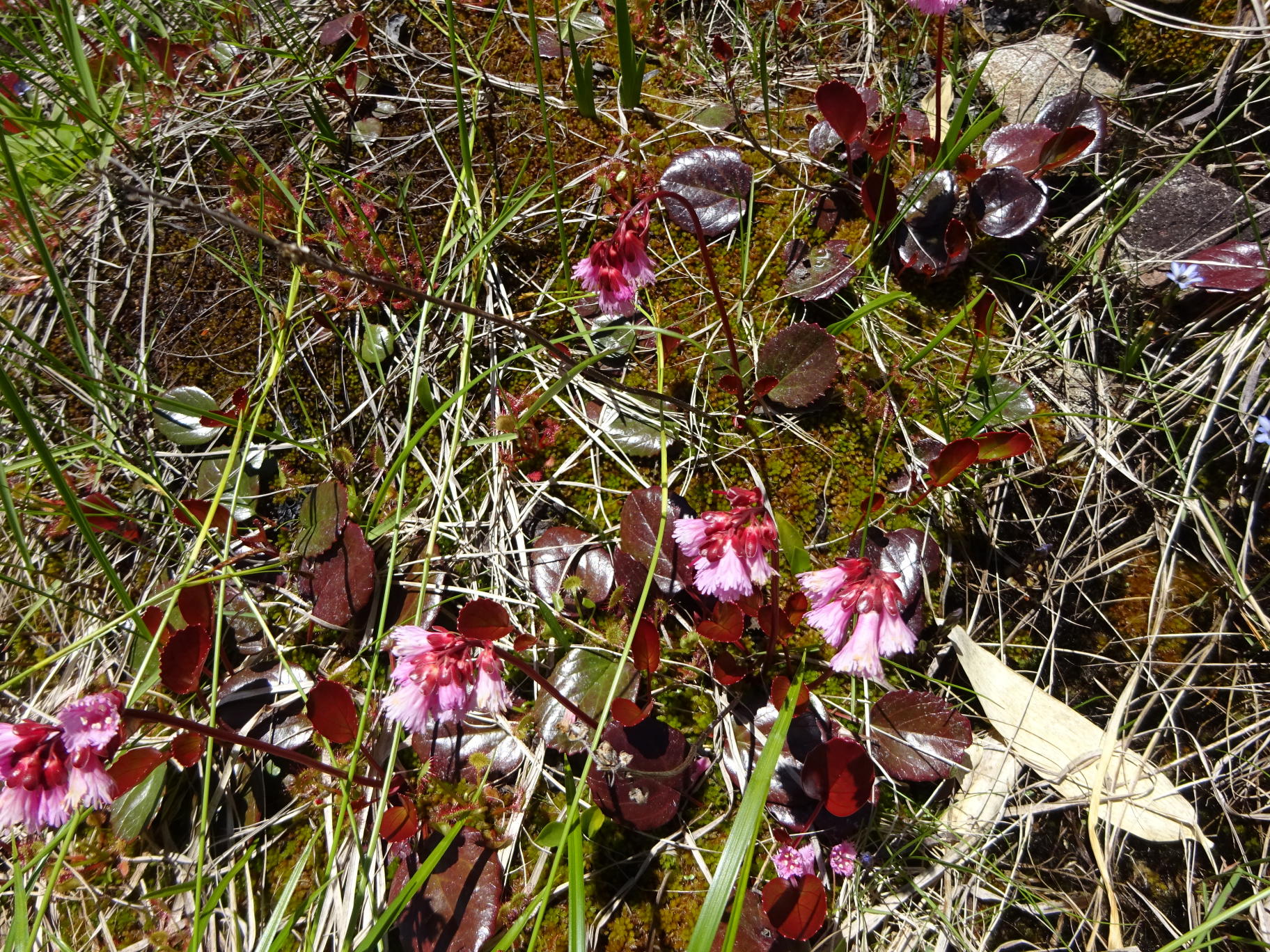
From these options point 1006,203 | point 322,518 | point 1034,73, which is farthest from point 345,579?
point 1034,73

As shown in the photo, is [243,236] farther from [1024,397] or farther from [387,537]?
[1024,397]

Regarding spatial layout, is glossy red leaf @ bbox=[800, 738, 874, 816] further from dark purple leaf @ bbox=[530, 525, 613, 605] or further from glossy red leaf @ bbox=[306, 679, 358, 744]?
glossy red leaf @ bbox=[306, 679, 358, 744]

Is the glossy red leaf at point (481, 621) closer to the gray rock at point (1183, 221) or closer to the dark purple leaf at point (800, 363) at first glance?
the dark purple leaf at point (800, 363)

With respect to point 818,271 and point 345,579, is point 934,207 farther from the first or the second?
point 345,579

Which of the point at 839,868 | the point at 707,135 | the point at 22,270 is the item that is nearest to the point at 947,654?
the point at 839,868

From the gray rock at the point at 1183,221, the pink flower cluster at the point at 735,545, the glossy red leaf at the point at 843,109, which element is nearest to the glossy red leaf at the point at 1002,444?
the pink flower cluster at the point at 735,545

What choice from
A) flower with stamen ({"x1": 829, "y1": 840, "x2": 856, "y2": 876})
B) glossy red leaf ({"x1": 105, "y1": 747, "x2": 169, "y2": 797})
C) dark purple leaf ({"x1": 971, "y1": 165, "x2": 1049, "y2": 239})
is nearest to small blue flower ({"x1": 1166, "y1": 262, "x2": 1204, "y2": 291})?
dark purple leaf ({"x1": 971, "y1": 165, "x2": 1049, "y2": 239})
